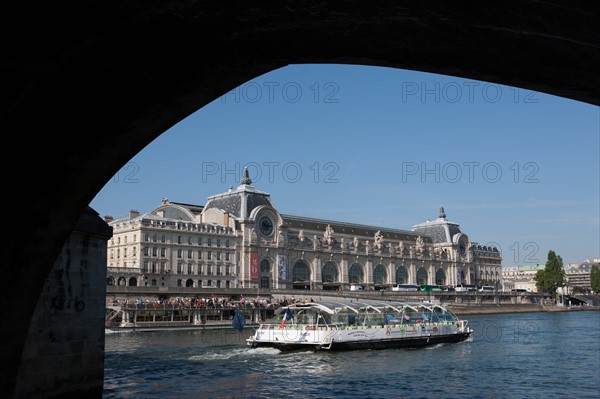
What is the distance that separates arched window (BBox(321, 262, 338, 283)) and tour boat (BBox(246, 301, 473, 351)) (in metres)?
75.6

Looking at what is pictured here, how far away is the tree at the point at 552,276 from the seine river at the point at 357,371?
11445 cm

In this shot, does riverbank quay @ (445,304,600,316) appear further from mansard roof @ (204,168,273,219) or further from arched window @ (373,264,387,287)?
mansard roof @ (204,168,273,219)

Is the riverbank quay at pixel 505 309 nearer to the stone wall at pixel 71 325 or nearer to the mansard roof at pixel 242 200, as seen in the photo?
the mansard roof at pixel 242 200

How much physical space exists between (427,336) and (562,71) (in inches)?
2047

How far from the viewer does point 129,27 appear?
249 inches

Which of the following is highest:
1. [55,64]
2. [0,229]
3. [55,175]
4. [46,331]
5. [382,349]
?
[55,64]

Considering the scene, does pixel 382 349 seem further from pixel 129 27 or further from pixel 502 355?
pixel 129 27

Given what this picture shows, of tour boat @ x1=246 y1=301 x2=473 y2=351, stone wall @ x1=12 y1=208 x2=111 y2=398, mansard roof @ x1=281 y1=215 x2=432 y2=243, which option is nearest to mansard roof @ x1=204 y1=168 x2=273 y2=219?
mansard roof @ x1=281 y1=215 x2=432 y2=243

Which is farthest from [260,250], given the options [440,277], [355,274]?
[440,277]

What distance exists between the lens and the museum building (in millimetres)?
106938

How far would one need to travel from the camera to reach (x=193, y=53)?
274 inches

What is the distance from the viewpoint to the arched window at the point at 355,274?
140375mm

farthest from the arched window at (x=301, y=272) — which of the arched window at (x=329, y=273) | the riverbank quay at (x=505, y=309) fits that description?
the riverbank quay at (x=505, y=309)

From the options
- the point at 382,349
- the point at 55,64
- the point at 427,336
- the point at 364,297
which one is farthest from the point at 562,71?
the point at 364,297
